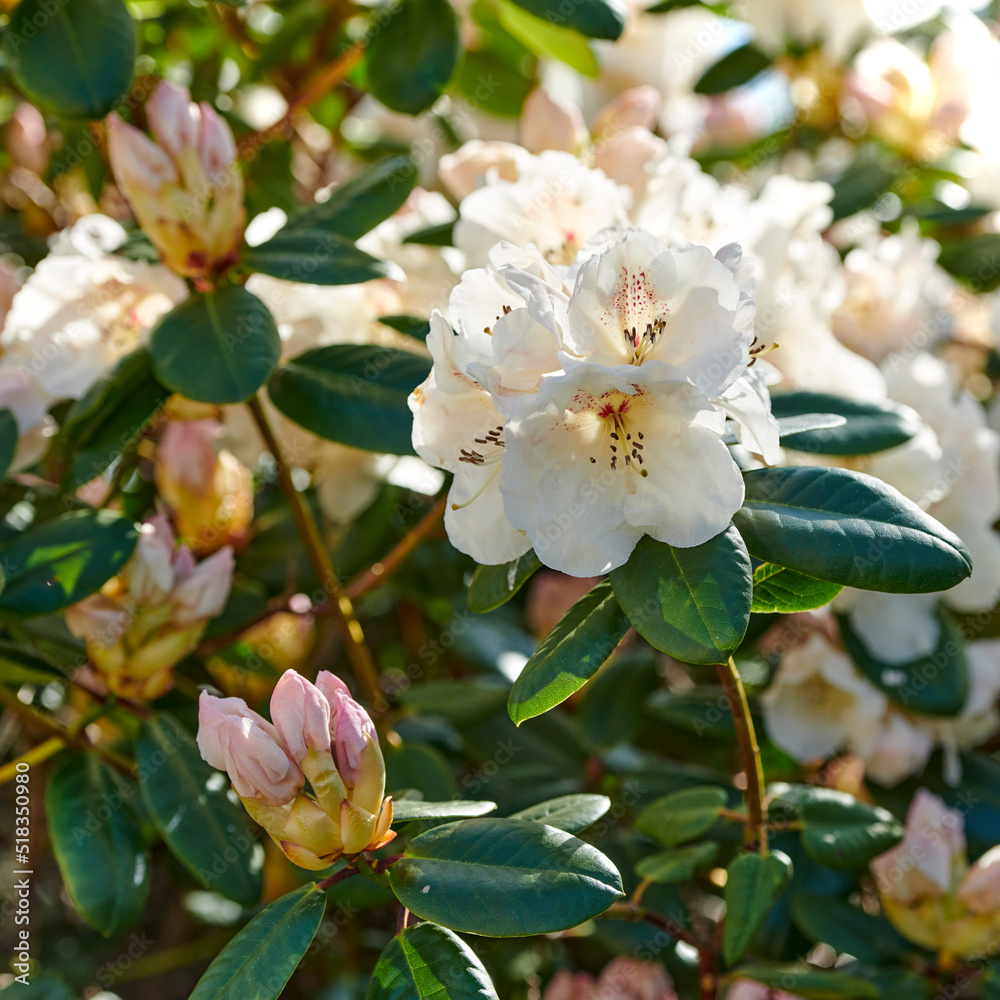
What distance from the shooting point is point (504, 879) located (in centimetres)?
64

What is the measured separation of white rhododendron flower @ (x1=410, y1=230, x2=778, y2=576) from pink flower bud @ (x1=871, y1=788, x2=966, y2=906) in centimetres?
52

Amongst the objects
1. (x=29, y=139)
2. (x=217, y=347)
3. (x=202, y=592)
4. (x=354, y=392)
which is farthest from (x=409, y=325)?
(x=29, y=139)

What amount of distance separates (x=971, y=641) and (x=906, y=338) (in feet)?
1.38

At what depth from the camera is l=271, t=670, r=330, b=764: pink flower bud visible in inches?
26.9

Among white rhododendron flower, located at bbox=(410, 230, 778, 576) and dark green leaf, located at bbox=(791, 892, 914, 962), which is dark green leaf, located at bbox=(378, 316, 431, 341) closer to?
white rhododendron flower, located at bbox=(410, 230, 778, 576)

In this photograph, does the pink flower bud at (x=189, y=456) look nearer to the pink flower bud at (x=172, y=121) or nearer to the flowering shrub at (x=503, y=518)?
the flowering shrub at (x=503, y=518)

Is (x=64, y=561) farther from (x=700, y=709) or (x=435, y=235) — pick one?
(x=700, y=709)

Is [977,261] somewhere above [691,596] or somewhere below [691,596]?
below

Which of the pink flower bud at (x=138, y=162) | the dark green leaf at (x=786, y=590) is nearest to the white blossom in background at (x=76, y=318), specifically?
the pink flower bud at (x=138, y=162)

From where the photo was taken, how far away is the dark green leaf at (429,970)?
63 cm

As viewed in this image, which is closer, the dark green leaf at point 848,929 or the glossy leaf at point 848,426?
the glossy leaf at point 848,426

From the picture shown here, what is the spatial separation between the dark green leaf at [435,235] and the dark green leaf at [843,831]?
69 cm

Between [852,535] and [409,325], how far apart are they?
1.76ft

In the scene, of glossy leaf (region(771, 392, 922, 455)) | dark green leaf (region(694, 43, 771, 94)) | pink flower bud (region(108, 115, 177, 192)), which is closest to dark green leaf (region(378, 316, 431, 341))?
pink flower bud (region(108, 115, 177, 192))
